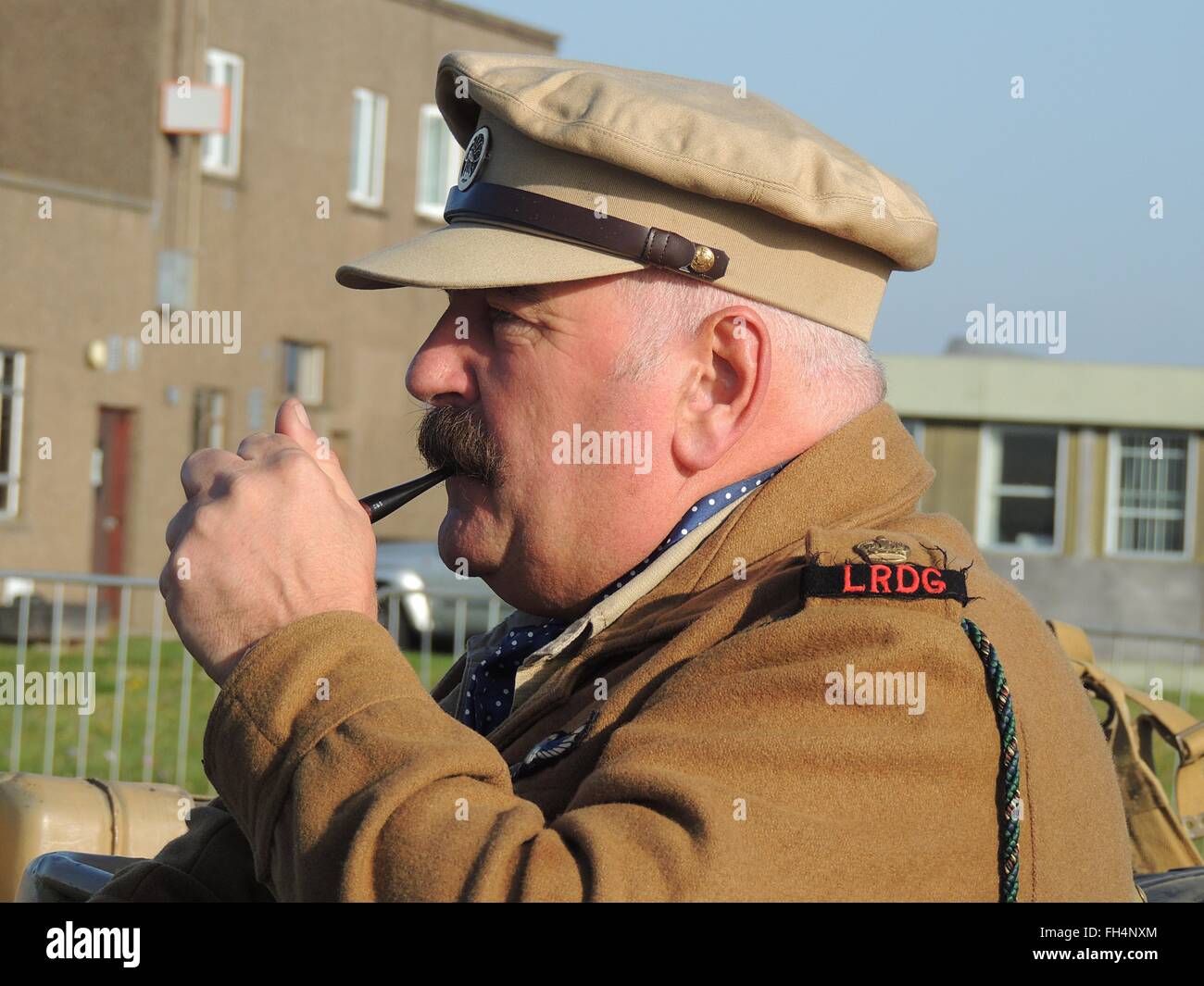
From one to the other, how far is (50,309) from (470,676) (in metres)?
16.9

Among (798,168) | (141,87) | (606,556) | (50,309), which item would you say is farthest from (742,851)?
(141,87)

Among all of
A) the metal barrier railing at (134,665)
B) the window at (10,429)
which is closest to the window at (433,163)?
the window at (10,429)

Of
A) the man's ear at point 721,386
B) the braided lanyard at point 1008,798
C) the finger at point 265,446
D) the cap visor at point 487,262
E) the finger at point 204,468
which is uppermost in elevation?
the cap visor at point 487,262

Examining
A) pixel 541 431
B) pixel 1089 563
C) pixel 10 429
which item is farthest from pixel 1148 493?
pixel 541 431

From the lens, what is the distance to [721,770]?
5.31 feet

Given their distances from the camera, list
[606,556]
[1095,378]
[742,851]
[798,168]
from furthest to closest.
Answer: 1. [1095,378]
2. [606,556]
3. [798,168]
4. [742,851]

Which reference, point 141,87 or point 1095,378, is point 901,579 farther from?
point 1095,378

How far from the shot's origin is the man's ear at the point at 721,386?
2.08 metres

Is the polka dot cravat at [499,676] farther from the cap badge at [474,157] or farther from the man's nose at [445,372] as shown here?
the cap badge at [474,157]

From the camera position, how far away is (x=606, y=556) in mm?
2152

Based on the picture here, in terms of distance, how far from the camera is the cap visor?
2.05 meters

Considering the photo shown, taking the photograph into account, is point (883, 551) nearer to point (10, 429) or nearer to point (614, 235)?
point (614, 235)

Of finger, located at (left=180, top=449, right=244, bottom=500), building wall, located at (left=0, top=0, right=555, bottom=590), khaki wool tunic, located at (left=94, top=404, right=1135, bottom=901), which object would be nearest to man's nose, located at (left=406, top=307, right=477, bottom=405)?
finger, located at (left=180, top=449, right=244, bottom=500)

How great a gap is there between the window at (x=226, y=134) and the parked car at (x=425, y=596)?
5.78m
